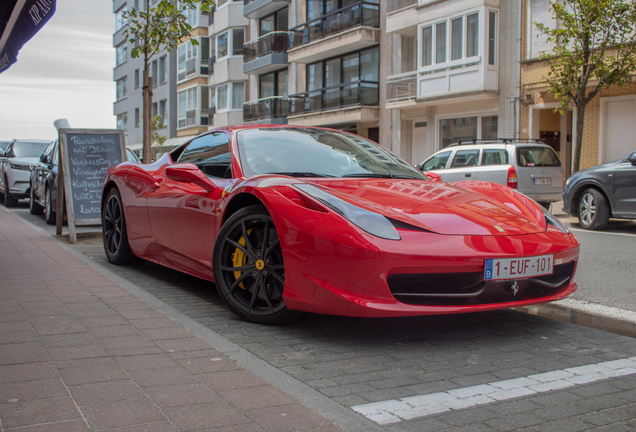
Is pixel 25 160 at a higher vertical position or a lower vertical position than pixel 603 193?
higher

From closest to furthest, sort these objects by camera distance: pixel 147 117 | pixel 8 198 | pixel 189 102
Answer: pixel 147 117 < pixel 8 198 < pixel 189 102

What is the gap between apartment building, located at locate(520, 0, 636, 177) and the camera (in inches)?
726

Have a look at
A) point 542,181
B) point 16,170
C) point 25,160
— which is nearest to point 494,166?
point 542,181

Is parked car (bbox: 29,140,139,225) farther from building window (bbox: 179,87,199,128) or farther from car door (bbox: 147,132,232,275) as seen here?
building window (bbox: 179,87,199,128)

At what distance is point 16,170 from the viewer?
1574 centimetres

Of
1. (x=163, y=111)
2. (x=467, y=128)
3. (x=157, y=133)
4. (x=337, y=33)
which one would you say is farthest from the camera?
(x=163, y=111)

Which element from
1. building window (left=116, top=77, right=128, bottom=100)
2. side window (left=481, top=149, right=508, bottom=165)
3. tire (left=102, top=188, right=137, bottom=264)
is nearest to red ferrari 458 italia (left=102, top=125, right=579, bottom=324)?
tire (left=102, top=188, right=137, bottom=264)

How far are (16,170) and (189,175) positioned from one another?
12.9m

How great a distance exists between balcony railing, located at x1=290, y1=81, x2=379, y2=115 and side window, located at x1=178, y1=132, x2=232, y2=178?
73.2 ft

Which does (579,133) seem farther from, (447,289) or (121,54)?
(121,54)

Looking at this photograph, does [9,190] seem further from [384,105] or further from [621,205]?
[384,105]

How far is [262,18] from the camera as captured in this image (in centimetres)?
3688

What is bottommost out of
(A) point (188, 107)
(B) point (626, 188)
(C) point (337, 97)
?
(B) point (626, 188)

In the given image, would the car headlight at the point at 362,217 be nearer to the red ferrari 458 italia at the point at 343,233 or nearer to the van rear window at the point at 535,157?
the red ferrari 458 italia at the point at 343,233
